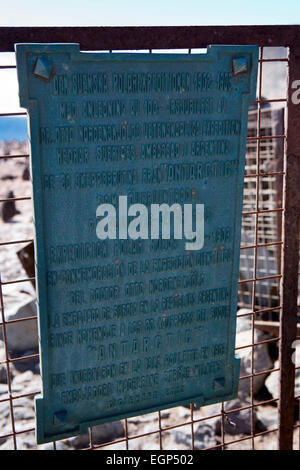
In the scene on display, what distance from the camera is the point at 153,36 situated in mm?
2207

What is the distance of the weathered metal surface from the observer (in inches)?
81.1

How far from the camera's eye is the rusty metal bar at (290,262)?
252 cm

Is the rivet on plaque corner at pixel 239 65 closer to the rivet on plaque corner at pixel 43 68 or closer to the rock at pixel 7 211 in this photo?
the rivet on plaque corner at pixel 43 68

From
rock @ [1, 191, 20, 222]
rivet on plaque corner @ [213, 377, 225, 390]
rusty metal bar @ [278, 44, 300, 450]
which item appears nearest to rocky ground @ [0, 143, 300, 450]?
rusty metal bar @ [278, 44, 300, 450]

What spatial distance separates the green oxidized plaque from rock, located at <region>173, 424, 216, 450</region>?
65.4 inches

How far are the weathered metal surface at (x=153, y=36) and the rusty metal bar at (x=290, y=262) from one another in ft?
0.46

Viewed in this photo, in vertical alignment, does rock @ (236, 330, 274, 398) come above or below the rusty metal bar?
below

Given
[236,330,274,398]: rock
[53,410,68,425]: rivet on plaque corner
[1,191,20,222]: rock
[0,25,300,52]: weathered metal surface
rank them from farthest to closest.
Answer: [1,191,20,222]: rock < [236,330,274,398]: rock < [53,410,68,425]: rivet on plaque corner < [0,25,300,52]: weathered metal surface

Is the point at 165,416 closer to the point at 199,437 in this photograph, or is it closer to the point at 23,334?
the point at 199,437

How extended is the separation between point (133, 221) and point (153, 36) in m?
0.84

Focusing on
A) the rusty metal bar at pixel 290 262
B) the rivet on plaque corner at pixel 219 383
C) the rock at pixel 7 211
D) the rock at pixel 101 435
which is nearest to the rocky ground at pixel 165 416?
the rock at pixel 101 435

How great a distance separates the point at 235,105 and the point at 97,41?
664 mm

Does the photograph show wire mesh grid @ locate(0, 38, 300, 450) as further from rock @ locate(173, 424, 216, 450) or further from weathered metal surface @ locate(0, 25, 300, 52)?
weathered metal surface @ locate(0, 25, 300, 52)
